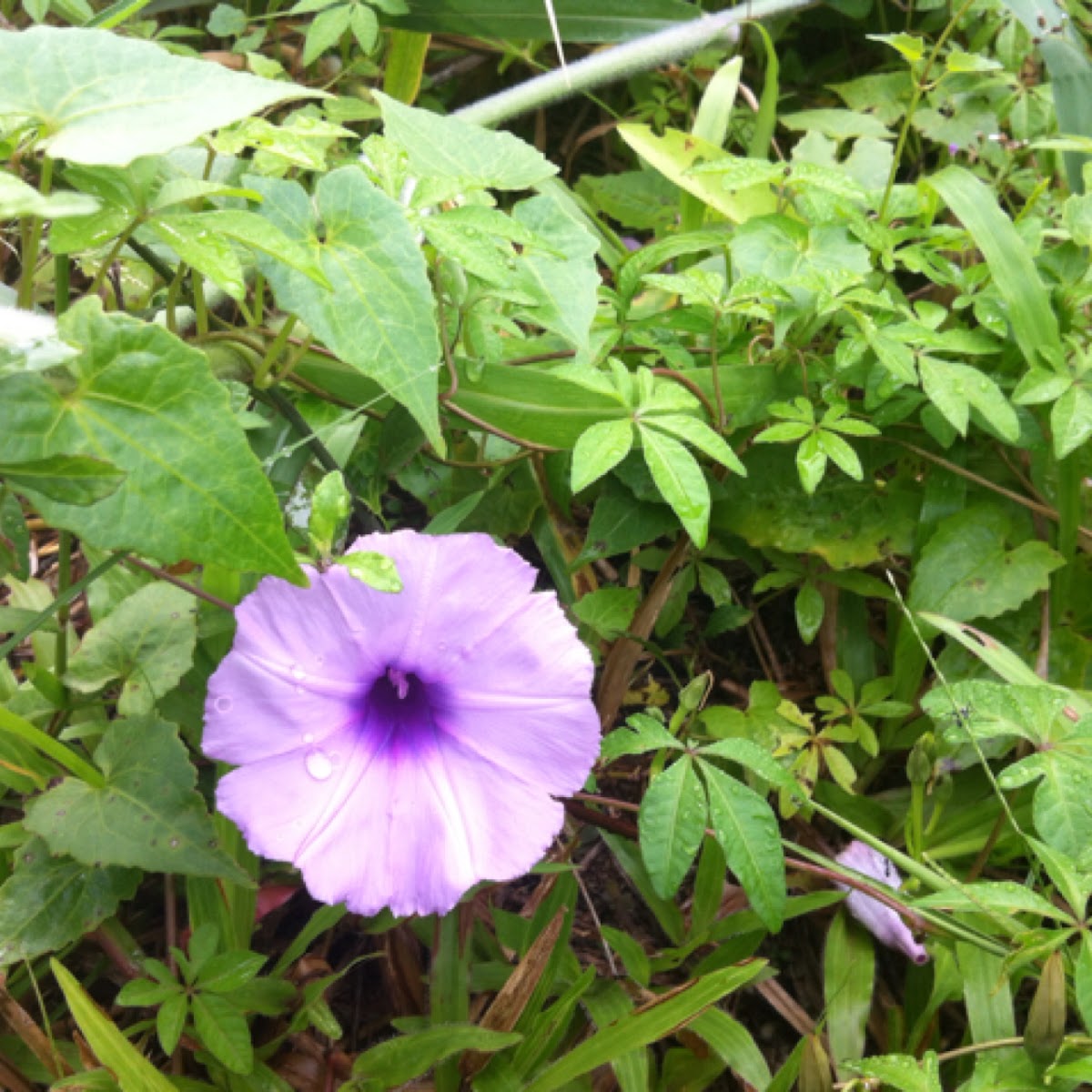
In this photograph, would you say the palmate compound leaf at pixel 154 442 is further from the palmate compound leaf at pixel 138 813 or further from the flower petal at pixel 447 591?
the palmate compound leaf at pixel 138 813

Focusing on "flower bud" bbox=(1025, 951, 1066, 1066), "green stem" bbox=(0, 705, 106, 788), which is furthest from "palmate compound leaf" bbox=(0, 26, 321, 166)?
"flower bud" bbox=(1025, 951, 1066, 1066)

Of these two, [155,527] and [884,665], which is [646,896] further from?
[155,527]

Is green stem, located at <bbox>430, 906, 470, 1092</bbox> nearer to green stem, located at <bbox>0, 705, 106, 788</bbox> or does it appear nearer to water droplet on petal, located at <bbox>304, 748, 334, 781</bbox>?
water droplet on petal, located at <bbox>304, 748, 334, 781</bbox>

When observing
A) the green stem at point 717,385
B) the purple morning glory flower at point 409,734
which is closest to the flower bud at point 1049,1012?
the purple morning glory flower at point 409,734

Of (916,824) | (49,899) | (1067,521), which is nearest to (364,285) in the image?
(49,899)

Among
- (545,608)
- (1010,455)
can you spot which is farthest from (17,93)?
(1010,455)
